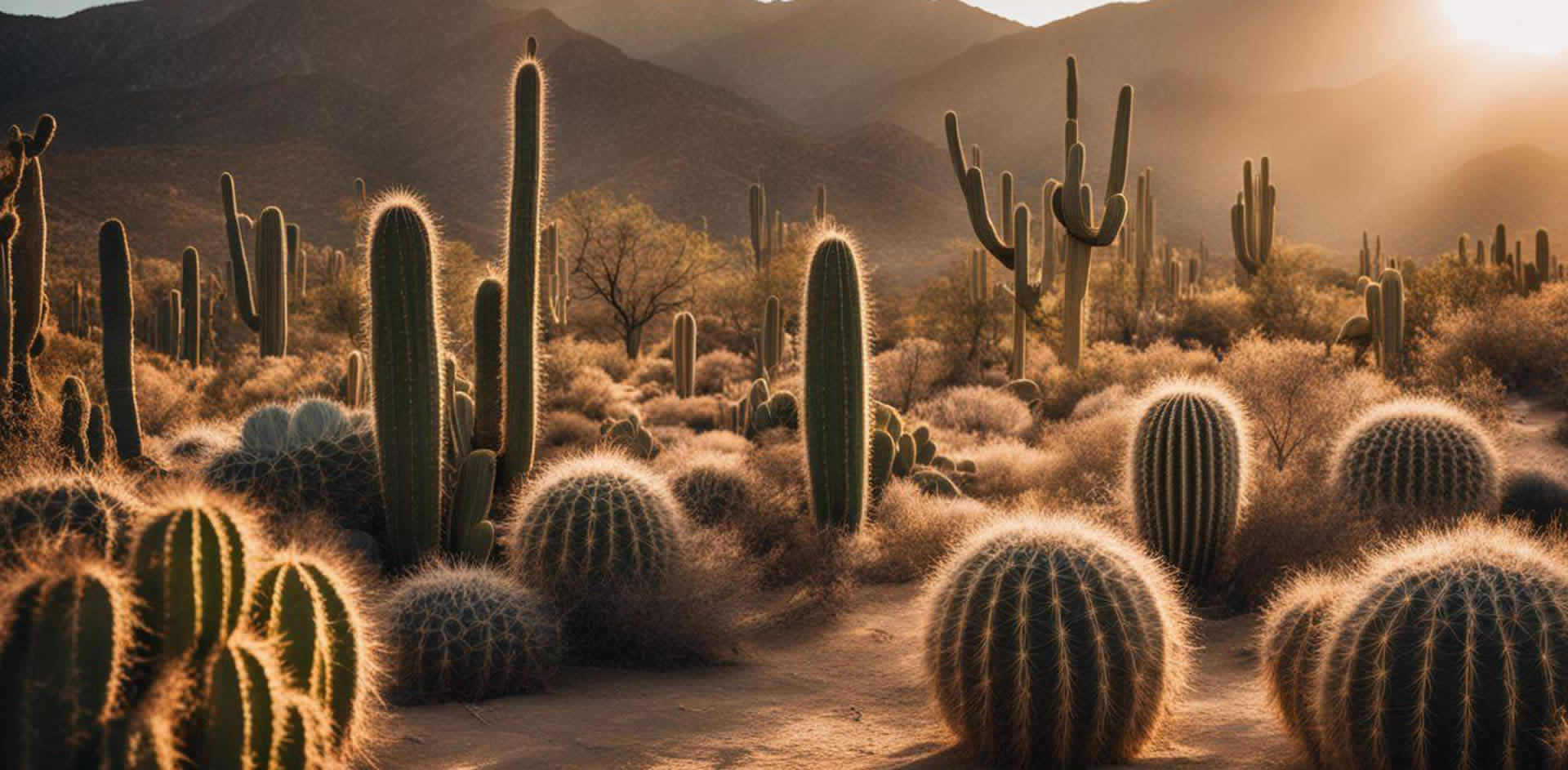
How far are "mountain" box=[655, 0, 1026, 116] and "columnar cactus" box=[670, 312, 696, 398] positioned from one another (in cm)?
9733

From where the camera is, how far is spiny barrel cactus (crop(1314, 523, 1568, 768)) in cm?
486

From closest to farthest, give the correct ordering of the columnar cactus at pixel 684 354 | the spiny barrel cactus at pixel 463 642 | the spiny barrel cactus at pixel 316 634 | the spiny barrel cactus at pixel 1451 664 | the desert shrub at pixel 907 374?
the spiny barrel cactus at pixel 316 634
the spiny barrel cactus at pixel 1451 664
the spiny barrel cactus at pixel 463 642
the desert shrub at pixel 907 374
the columnar cactus at pixel 684 354

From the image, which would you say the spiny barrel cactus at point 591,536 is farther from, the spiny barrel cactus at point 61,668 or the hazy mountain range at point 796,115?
the hazy mountain range at point 796,115

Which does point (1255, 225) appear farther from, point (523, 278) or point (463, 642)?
point (463, 642)

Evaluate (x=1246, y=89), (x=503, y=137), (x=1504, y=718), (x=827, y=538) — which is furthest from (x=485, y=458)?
(x=1246, y=89)

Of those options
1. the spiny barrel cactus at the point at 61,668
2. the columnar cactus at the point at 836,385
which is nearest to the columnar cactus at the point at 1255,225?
the columnar cactus at the point at 836,385

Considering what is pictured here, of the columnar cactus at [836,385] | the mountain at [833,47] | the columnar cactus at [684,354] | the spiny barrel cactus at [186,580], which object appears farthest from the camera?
the mountain at [833,47]

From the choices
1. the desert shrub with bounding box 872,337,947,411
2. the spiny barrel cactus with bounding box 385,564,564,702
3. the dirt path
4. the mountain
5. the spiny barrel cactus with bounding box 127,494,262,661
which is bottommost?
the dirt path

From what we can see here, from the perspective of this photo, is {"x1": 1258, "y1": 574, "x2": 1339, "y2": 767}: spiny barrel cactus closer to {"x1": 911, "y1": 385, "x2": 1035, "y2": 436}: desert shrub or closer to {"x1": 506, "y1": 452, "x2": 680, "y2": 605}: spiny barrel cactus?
{"x1": 506, "y1": 452, "x2": 680, "y2": 605}: spiny barrel cactus

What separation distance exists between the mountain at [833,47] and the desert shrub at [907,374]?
96.1m

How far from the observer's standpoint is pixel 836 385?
10.9 meters

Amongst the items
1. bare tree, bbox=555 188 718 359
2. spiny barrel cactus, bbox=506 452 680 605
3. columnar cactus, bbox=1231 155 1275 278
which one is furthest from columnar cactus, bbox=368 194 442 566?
bare tree, bbox=555 188 718 359

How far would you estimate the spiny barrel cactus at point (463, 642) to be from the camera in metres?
7.25

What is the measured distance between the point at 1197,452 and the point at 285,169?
256ft
